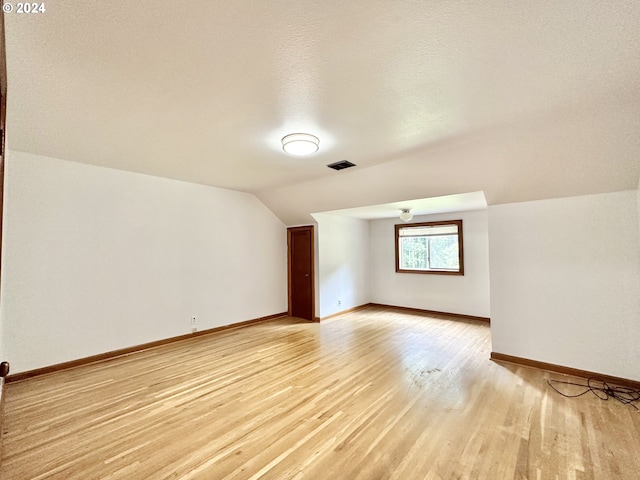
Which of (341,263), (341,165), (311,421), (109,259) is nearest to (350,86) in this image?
(341,165)

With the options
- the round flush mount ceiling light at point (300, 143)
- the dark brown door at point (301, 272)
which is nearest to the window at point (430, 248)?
the dark brown door at point (301, 272)

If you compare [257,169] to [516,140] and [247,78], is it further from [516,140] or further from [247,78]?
[516,140]

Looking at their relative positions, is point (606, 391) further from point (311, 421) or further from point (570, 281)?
point (311, 421)

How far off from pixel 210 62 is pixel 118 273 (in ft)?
11.0

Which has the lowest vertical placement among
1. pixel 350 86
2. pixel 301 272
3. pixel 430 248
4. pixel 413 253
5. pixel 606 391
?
pixel 606 391

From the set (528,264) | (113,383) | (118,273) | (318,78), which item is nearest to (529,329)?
(528,264)

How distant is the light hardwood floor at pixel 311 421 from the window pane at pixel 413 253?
9.61 ft

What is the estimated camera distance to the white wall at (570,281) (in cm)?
297

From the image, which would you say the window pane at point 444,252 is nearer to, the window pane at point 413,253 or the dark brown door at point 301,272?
the window pane at point 413,253

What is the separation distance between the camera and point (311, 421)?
2398 millimetres

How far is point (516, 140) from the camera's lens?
279cm

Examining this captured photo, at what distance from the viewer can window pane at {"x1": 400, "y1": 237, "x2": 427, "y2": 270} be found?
6586 millimetres

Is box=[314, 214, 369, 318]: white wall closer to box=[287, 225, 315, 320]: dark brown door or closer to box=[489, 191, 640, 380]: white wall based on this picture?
box=[287, 225, 315, 320]: dark brown door

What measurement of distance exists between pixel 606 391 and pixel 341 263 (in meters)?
4.41
